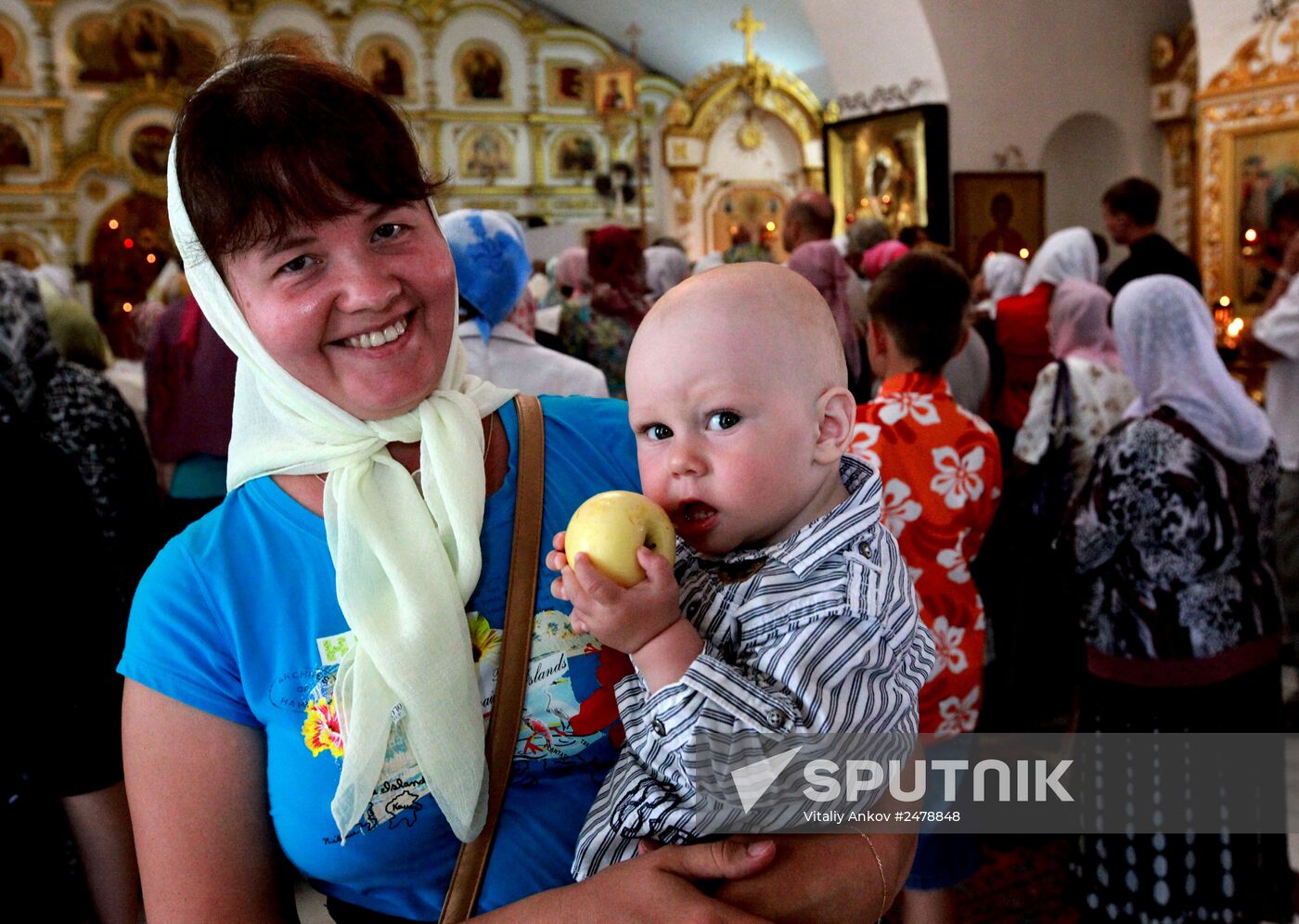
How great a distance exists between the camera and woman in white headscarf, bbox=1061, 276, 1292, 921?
9.98ft

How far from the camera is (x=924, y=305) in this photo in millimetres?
3117

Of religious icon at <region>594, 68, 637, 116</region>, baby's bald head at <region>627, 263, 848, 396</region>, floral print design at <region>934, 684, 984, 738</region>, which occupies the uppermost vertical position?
religious icon at <region>594, 68, 637, 116</region>

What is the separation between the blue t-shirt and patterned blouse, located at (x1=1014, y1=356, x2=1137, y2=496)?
114 inches

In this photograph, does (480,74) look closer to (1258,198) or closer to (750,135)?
(750,135)

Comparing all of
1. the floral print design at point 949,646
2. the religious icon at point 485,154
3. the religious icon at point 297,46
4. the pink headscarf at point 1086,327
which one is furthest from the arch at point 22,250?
the religious icon at point 297,46

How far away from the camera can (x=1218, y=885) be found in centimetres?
306

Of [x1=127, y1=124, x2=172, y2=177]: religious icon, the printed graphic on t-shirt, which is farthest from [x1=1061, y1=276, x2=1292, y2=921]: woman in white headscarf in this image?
[x1=127, y1=124, x2=172, y2=177]: religious icon

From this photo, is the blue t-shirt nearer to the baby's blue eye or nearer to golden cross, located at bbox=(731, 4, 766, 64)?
the baby's blue eye

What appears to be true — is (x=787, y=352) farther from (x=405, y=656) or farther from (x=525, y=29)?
(x=525, y=29)

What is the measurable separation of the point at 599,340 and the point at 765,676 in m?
3.43

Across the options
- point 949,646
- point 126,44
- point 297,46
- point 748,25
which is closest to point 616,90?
point 748,25

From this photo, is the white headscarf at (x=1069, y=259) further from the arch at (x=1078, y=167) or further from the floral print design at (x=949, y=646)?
the arch at (x=1078, y=167)

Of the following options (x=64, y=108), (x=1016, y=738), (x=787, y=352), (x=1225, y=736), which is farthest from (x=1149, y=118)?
(x=64, y=108)

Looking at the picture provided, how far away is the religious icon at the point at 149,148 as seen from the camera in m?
16.8
